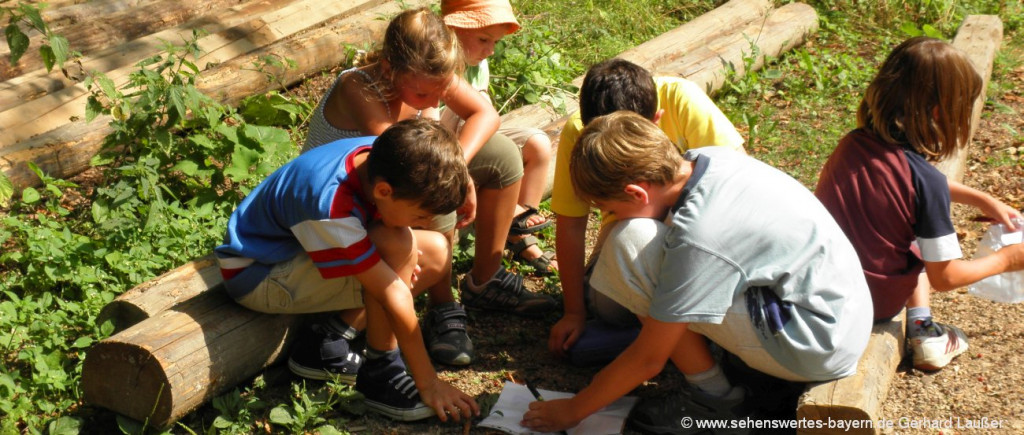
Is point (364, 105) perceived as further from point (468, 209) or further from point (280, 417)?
point (280, 417)

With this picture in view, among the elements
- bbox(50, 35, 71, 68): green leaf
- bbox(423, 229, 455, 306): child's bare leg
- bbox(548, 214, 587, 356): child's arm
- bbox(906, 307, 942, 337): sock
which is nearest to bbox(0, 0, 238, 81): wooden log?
bbox(50, 35, 71, 68): green leaf

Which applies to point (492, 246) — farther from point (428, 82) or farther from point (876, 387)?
point (876, 387)

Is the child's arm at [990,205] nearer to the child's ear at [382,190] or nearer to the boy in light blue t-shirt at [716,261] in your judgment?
the boy in light blue t-shirt at [716,261]

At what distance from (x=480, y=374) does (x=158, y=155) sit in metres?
1.83

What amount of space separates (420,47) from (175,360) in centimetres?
128

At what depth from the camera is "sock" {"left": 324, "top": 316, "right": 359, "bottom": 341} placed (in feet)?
10.4

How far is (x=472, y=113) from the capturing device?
3512 mm

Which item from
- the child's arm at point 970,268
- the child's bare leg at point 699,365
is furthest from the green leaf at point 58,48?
the child's arm at point 970,268

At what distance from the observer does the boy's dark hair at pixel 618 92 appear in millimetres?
3062

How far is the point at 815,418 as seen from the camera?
105 inches

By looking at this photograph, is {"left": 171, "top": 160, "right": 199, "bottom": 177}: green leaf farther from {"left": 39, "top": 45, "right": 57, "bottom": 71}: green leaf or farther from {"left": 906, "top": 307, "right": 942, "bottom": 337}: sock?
{"left": 906, "top": 307, "right": 942, "bottom": 337}: sock

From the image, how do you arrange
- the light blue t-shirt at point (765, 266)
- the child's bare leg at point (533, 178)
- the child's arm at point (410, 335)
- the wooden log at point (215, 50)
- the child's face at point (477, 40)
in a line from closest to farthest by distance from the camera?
the light blue t-shirt at point (765, 266) → the child's arm at point (410, 335) → the child's face at point (477, 40) → the child's bare leg at point (533, 178) → the wooden log at point (215, 50)

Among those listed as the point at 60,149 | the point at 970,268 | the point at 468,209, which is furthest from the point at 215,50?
the point at 970,268

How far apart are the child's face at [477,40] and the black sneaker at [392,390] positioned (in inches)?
53.4
